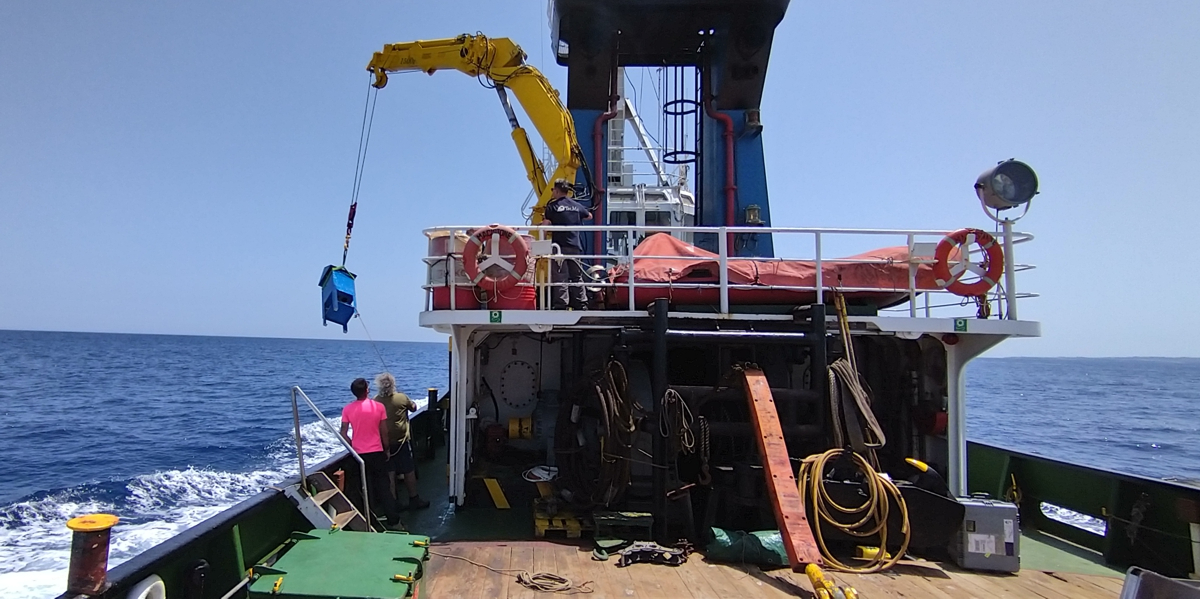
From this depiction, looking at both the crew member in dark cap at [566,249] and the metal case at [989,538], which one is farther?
the crew member in dark cap at [566,249]

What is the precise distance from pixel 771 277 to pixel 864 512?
7.52ft

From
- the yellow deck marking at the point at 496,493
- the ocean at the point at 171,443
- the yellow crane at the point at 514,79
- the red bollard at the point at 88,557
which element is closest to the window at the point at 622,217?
the yellow crane at the point at 514,79

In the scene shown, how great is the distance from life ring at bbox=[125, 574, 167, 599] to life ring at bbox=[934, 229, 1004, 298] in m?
6.52

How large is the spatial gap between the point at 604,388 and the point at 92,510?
12357 mm

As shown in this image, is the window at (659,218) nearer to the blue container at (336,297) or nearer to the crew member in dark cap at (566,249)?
the crew member in dark cap at (566,249)

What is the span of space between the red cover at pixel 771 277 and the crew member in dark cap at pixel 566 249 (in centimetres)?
43

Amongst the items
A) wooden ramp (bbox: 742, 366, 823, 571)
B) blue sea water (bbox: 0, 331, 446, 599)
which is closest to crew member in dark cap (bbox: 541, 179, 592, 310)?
wooden ramp (bbox: 742, 366, 823, 571)

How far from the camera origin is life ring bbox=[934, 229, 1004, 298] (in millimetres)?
6340

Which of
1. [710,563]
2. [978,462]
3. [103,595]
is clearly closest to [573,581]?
[710,563]

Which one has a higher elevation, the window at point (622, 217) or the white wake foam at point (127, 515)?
the window at point (622, 217)

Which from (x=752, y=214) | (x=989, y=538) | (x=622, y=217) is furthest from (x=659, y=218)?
(x=989, y=538)

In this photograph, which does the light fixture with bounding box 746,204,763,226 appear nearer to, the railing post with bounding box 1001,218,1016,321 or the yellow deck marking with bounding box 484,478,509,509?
the railing post with bounding box 1001,218,1016,321

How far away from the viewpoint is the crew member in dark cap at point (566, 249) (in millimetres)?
6711

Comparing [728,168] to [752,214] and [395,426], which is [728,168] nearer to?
[752,214]
